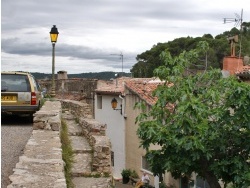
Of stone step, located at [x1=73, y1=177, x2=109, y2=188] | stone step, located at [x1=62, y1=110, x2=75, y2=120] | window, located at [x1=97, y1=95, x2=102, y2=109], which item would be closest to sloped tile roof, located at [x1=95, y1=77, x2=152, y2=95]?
window, located at [x1=97, y1=95, x2=102, y2=109]

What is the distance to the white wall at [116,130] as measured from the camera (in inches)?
1041

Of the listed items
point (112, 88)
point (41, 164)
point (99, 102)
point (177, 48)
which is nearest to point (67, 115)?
point (41, 164)

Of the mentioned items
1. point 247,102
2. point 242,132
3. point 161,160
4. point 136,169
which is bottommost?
point 136,169

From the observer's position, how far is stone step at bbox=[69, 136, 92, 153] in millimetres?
9790

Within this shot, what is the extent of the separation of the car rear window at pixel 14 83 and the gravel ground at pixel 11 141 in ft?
3.01

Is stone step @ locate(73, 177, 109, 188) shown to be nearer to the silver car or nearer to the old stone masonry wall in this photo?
the old stone masonry wall

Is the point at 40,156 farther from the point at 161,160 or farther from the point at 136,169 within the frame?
the point at 136,169

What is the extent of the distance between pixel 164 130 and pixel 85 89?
22.6 m

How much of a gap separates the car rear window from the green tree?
3460 millimetres

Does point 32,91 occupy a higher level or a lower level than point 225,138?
higher

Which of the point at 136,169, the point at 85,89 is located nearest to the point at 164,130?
the point at 136,169

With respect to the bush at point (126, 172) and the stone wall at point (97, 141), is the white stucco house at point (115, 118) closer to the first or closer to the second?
the bush at point (126, 172)

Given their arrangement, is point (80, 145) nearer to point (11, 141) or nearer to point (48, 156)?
point (11, 141)

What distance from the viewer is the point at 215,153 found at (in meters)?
9.73
